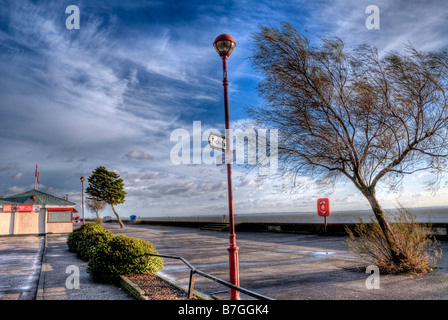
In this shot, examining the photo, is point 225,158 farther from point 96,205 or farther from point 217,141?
point 96,205

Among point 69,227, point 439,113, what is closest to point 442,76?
point 439,113

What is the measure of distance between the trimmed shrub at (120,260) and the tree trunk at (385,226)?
24.0 feet

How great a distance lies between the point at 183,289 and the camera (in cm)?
781

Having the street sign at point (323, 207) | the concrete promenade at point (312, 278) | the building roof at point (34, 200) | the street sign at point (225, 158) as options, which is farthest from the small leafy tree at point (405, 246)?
the building roof at point (34, 200)

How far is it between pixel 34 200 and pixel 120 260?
1217 inches

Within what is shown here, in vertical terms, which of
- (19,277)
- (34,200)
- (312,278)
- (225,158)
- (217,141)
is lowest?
(19,277)

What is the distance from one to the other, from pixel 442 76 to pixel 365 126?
2.83 m

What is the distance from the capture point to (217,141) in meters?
6.79

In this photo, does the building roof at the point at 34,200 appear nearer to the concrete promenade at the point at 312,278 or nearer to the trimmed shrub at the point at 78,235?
the trimmed shrub at the point at 78,235

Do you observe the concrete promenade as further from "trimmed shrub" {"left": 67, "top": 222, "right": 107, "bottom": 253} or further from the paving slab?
"trimmed shrub" {"left": 67, "top": 222, "right": 107, "bottom": 253}

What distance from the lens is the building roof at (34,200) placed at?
34.4 meters

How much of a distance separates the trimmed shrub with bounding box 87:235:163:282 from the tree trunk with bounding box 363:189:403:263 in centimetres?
732

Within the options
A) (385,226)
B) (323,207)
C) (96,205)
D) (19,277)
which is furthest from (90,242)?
(96,205)
